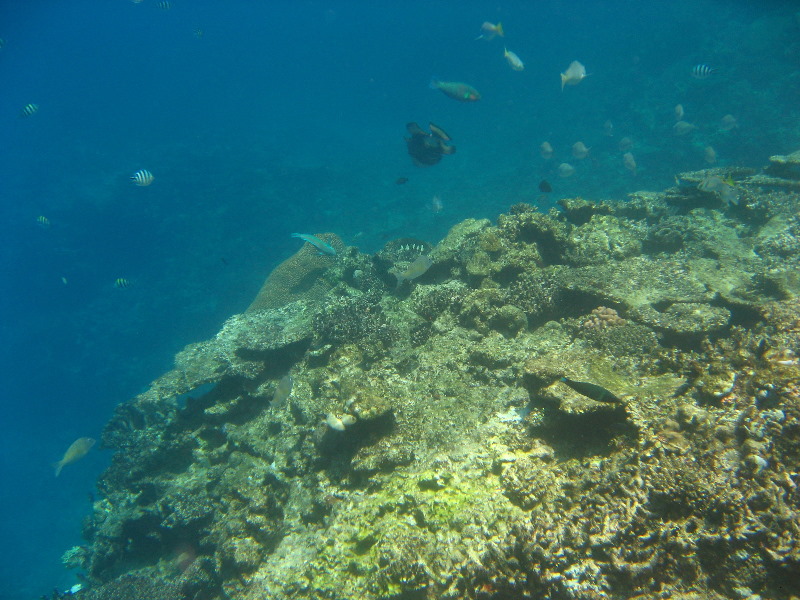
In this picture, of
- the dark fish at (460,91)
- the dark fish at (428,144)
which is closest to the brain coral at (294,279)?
the dark fish at (428,144)

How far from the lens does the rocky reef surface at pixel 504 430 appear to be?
2547mm

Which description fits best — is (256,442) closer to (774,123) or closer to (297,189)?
(297,189)

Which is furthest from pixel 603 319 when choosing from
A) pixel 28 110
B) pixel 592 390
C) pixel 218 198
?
pixel 218 198

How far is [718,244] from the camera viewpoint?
8.26 m

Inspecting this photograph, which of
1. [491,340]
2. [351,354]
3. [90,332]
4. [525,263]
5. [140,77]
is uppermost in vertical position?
[140,77]

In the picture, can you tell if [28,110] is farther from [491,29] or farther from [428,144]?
[491,29]

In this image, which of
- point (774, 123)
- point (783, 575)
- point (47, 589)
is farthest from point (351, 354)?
point (774, 123)

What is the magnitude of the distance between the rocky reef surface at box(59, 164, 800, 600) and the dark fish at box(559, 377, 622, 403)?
0.03 m

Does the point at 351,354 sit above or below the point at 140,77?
below

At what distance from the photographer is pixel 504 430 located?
4.21m

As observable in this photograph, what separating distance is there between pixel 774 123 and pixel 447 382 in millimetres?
32551

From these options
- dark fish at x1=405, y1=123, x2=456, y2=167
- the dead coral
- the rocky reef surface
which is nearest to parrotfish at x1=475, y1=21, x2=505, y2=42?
dark fish at x1=405, y1=123, x2=456, y2=167

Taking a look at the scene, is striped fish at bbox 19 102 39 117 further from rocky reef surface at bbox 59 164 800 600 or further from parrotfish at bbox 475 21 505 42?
parrotfish at bbox 475 21 505 42

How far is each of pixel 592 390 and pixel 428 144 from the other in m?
6.49
